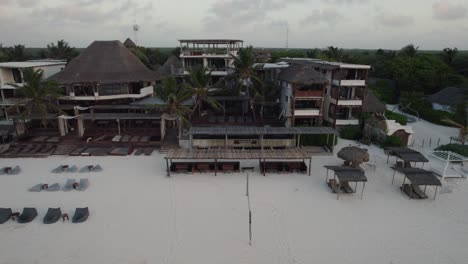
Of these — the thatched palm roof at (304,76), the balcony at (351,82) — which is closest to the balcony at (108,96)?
the thatched palm roof at (304,76)

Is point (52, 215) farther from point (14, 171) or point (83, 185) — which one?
point (14, 171)

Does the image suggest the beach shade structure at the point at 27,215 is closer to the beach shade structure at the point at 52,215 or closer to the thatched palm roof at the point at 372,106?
the beach shade structure at the point at 52,215

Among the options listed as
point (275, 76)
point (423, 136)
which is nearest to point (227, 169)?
point (275, 76)

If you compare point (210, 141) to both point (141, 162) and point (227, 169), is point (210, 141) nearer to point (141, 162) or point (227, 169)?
point (227, 169)

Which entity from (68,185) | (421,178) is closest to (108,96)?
(68,185)

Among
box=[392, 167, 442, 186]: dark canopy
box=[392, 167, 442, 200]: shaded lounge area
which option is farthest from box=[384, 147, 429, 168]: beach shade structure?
box=[392, 167, 442, 186]: dark canopy
